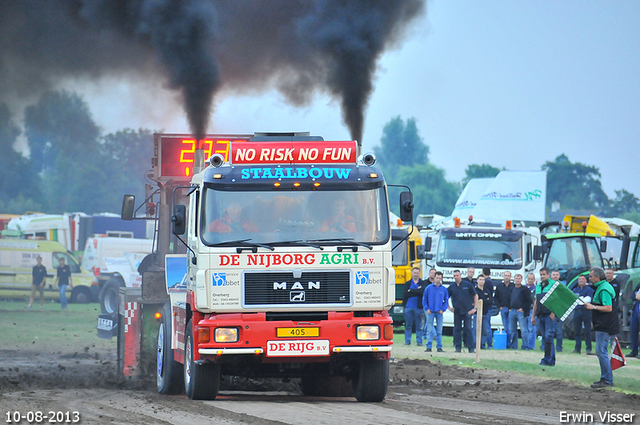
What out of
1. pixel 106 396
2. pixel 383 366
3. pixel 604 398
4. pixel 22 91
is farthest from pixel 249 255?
pixel 22 91

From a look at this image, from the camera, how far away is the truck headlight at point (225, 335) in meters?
11.0

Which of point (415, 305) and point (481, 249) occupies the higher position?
point (481, 249)

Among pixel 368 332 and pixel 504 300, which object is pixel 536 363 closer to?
pixel 504 300

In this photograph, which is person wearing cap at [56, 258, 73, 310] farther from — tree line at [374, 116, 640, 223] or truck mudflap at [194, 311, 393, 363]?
tree line at [374, 116, 640, 223]

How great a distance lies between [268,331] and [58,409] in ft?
8.22

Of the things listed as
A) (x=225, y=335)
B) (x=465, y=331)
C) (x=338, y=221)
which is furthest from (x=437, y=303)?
(x=225, y=335)

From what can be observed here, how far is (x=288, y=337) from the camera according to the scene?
36.5ft

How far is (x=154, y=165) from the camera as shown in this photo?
53.0 ft

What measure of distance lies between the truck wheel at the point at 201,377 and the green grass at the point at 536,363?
6227 mm

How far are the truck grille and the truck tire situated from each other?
2314 millimetres

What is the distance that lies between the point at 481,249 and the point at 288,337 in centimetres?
1563

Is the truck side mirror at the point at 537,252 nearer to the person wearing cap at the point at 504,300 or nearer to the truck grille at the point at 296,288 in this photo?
the person wearing cap at the point at 504,300

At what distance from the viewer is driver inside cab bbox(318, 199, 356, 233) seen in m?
11.5

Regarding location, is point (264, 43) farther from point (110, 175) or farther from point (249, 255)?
point (110, 175)
